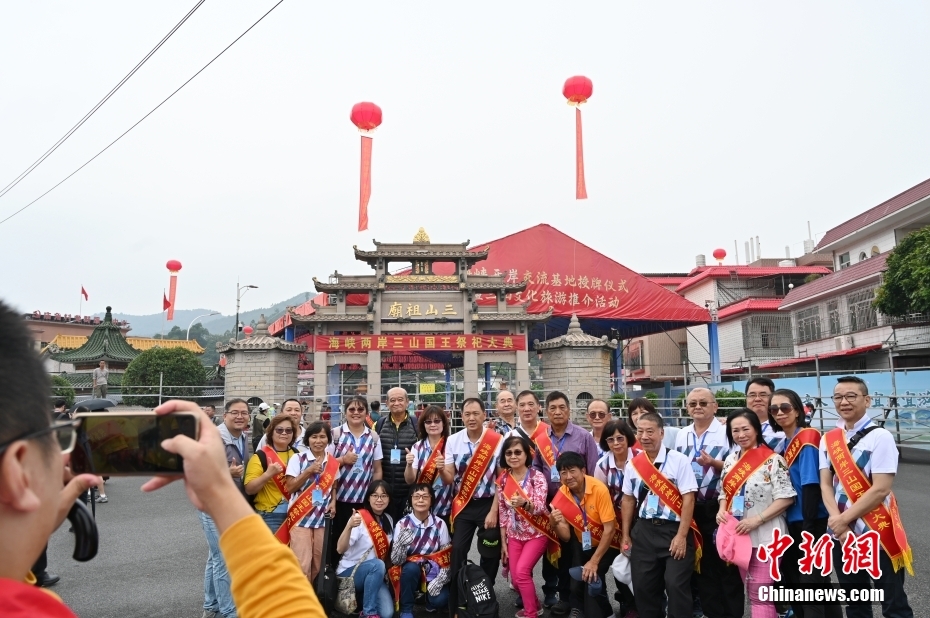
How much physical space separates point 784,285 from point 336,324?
21.6m

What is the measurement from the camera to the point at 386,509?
5.27m

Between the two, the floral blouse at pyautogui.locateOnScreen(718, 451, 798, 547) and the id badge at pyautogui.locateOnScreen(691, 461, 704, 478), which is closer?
the floral blouse at pyautogui.locateOnScreen(718, 451, 798, 547)

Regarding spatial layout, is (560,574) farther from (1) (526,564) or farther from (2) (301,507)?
(2) (301,507)

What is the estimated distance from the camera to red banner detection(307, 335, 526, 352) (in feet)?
62.6

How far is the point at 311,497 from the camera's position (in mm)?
4781

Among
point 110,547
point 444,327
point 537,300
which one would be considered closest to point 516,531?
point 110,547

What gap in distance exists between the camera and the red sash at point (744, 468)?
4012 mm

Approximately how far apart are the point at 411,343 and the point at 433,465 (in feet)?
45.9

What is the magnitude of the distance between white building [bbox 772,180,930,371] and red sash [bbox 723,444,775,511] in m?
17.2

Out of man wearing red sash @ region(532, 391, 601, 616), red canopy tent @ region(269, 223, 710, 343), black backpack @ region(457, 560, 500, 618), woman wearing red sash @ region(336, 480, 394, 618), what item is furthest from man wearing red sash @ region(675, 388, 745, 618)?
red canopy tent @ region(269, 223, 710, 343)

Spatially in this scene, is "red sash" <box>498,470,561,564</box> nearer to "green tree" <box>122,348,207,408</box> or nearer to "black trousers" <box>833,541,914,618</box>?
"black trousers" <box>833,541,914,618</box>

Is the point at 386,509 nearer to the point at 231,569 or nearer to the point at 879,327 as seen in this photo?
the point at 231,569

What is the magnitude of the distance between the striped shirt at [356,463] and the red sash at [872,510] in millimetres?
3502

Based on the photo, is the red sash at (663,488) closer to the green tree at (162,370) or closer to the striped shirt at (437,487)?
the striped shirt at (437,487)
